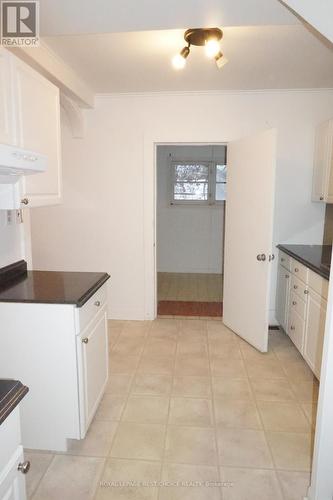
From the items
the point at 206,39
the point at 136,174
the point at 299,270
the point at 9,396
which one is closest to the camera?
the point at 9,396

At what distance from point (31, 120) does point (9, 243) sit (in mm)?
881

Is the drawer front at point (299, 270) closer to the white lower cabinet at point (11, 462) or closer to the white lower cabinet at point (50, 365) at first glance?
the white lower cabinet at point (50, 365)

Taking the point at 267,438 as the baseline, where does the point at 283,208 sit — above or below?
above

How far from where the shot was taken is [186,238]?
607cm

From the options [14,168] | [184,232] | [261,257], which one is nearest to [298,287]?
[261,257]

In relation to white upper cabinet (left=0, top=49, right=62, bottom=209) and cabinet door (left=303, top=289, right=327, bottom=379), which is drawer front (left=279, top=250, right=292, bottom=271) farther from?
white upper cabinet (left=0, top=49, right=62, bottom=209)

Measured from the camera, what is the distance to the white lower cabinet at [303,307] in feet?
8.17

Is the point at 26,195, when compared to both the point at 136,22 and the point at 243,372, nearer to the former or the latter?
the point at 136,22

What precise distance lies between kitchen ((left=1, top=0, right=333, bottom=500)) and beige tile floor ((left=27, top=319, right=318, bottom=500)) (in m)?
0.95

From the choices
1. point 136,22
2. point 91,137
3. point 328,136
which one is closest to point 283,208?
point 328,136

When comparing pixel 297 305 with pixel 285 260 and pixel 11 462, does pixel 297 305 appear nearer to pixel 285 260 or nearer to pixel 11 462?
pixel 285 260

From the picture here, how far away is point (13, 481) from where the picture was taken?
955 mm

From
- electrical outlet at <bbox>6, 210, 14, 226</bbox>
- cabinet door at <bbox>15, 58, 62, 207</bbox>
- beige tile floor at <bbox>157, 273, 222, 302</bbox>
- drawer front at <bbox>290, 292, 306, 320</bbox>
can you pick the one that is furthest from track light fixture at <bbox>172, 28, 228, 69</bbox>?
beige tile floor at <bbox>157, 273, 222, 302</bbox>

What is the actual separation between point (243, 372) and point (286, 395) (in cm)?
40
